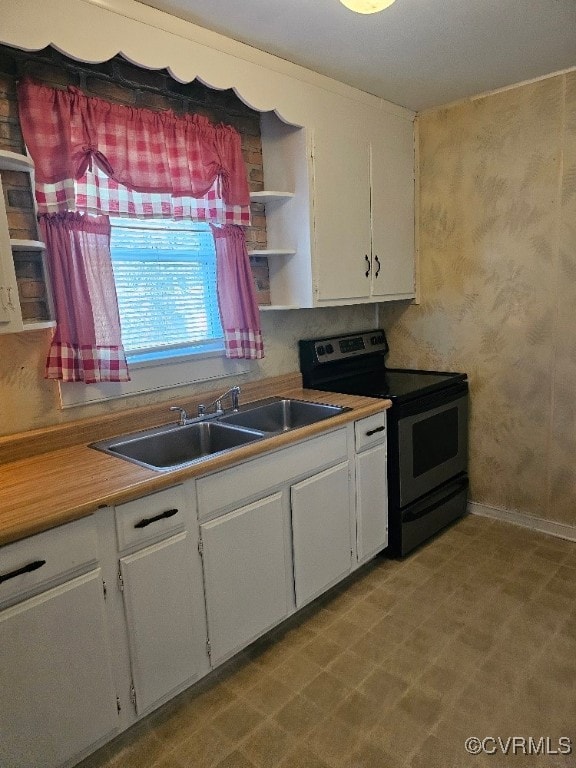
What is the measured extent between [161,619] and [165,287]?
4.59 feet

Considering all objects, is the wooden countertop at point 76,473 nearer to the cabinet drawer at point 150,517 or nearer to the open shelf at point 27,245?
the cabinet drawer at point 150,517

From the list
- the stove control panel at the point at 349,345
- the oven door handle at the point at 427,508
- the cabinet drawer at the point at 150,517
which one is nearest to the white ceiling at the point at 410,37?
the stove control panel at the point at 349,345

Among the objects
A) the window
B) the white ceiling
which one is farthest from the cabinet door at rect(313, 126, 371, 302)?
the window

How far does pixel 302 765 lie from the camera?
1527 mm

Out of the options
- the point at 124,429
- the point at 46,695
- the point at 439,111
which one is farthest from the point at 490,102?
the point at 46,695

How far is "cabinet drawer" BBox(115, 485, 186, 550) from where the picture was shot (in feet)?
5.04

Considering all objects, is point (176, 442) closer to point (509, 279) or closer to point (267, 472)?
point (267, 472)

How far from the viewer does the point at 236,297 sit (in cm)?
237

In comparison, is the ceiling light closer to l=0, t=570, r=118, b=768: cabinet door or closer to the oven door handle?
l=0, t=570, r=118, b=768: cabinet door

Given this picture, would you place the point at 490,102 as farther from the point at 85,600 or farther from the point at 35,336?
the point at 85,600

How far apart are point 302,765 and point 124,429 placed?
4.46 feet

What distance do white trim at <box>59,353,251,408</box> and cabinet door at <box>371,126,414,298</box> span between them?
991mm

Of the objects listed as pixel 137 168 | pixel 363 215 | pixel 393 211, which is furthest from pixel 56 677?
pixel 393 211

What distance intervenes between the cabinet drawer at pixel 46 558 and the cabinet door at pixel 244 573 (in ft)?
1.37
